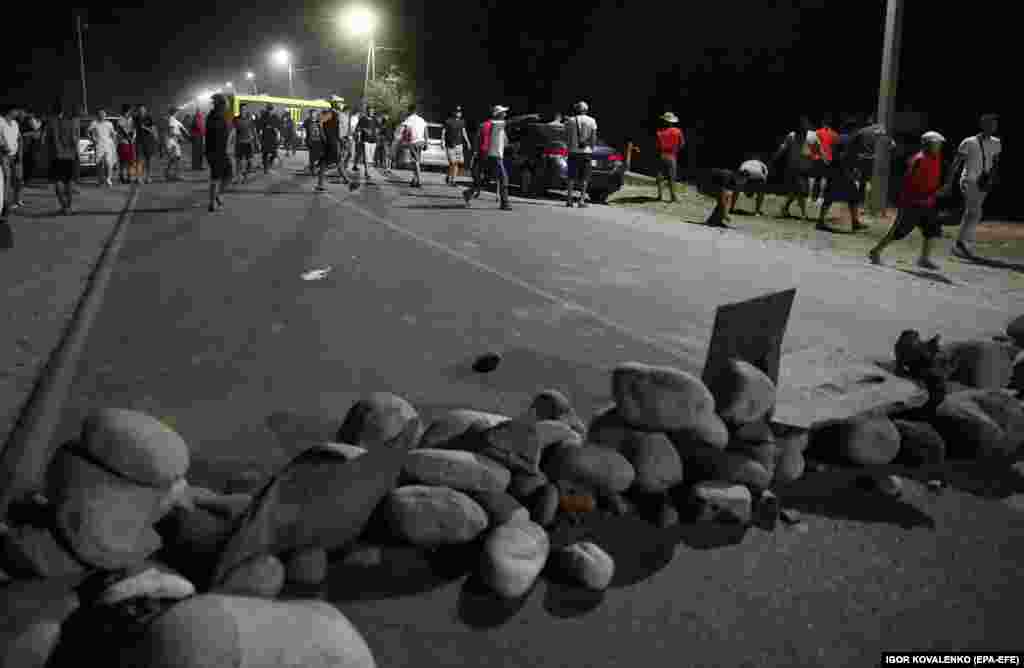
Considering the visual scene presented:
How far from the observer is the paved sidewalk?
5.11 metres

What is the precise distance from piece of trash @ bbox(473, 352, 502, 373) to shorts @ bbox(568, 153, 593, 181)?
13046 millimetres

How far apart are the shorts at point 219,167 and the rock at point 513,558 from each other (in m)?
12.9

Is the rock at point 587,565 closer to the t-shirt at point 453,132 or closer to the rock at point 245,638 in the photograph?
the rock at point 245,638

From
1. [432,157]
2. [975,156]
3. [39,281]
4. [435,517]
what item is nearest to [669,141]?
[975,156]

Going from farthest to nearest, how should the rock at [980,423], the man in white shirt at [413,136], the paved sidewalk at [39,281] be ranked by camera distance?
the man in white shirt at [413,136] < the paved sidewalk at [39,281] < the rock at [980,423]

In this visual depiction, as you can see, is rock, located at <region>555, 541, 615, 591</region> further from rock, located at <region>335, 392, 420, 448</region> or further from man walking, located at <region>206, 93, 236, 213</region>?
man walking, located at <region>206, 93, 236, 213</region>

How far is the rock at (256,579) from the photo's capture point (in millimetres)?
2555

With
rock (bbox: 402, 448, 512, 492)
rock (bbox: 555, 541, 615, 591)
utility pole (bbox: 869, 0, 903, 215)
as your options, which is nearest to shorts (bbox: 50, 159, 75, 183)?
rock (bbox: 402, 448, 512, 492)

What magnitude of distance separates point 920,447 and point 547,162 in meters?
17.2

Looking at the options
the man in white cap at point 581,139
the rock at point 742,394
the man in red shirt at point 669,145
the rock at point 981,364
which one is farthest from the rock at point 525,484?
the man in red shirt at point 669,145

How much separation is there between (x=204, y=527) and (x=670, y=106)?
30.8m

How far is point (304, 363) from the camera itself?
551 centimetres

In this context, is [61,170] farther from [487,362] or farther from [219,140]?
[487,362]

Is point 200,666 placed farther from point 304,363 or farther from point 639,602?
point 304,363
